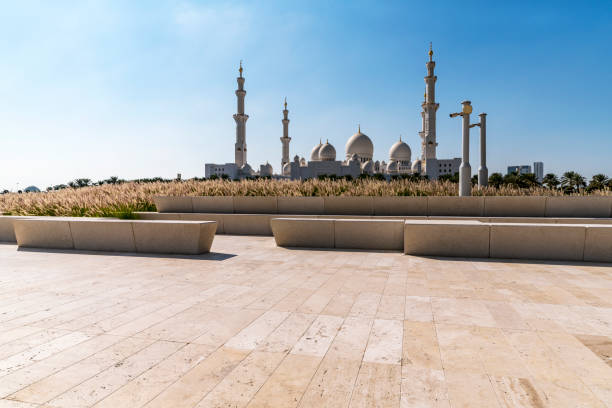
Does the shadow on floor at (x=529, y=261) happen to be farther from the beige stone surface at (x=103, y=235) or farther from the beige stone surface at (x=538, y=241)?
the beige stone surface at (x=103, y=235)

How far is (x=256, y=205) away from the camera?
11.0 meters

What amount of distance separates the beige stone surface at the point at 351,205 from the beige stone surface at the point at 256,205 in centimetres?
176

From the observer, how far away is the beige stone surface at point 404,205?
32.8 feet

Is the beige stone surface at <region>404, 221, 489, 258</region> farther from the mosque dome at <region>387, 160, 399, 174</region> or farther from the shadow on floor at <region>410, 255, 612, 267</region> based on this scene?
the mosque dome at <region>387, 160, 399, 174</region>

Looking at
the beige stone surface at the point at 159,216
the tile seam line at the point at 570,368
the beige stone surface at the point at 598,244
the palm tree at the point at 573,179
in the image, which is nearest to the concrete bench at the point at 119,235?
the beige stone surface at the point at 159,216

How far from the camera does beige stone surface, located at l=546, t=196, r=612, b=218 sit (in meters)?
9.34

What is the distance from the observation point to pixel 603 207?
9305mm

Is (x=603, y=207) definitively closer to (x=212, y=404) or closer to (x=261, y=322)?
(x=261, y=322)

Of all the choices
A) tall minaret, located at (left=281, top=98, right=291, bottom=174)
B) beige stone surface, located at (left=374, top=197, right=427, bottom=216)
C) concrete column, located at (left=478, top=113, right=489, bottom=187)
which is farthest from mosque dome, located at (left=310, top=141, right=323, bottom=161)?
beige stone surface, located at (left=374, top=197, right=427, bottom=216)

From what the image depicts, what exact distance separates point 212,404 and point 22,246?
8309mm

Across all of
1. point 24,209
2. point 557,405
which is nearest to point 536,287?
point 557,405

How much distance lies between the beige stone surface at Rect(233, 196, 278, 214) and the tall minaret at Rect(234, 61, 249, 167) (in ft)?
181

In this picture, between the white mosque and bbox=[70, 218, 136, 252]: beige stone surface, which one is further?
the white mosque

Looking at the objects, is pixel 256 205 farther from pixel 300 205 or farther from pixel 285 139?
pixel 285 139
